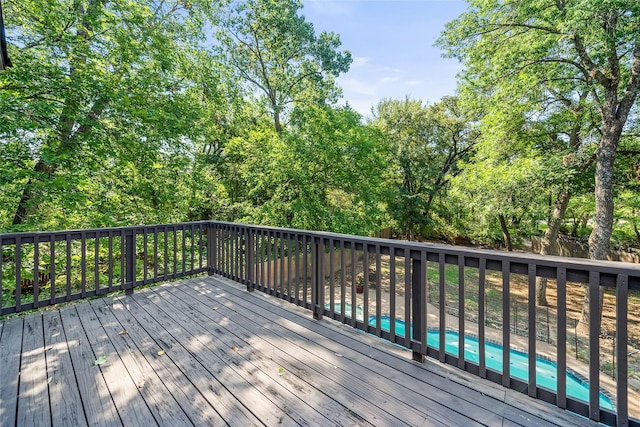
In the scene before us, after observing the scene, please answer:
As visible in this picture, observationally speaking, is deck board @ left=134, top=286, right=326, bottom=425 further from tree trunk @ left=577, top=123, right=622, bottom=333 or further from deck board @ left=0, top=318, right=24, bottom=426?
tree trunk @ left=577, top=123, right=622, bottom=333

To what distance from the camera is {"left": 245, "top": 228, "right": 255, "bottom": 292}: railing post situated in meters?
3.66

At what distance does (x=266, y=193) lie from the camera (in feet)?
33.8

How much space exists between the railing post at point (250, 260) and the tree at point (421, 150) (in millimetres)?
12283

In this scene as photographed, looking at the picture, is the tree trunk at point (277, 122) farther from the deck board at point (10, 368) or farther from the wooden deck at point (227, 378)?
the deck board at point (10, 368)

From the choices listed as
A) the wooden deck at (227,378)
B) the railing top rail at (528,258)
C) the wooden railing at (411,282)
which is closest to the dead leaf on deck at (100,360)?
the wooden deck at (227,378)

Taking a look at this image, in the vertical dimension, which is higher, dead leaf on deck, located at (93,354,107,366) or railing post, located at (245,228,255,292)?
railing post, located at (245,228,255,292)

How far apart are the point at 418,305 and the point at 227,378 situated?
4.77ft

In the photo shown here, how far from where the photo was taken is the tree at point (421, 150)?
15.3 meters

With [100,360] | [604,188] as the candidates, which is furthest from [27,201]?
[604,188]

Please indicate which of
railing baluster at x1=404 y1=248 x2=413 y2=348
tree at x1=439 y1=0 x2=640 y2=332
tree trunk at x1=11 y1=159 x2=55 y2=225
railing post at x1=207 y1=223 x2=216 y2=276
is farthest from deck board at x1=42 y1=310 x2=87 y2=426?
tree at x1=439 y1=0 x2=640 y2=332

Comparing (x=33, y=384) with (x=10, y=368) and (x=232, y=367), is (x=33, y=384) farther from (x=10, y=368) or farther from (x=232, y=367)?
(x=232, y=367)

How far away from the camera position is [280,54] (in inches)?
427

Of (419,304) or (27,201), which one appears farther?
(27,201)

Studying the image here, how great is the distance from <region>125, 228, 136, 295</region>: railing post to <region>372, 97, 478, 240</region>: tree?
1301cm
